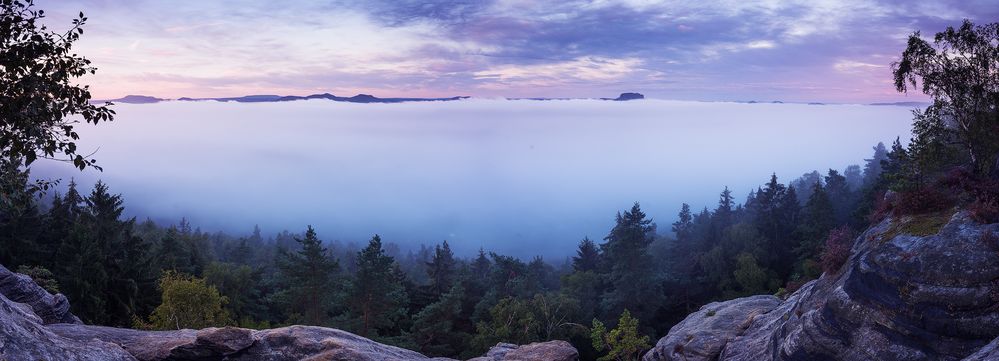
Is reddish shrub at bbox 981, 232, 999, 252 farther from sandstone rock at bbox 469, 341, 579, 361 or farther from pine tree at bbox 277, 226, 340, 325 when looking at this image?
pine tree at bbox 277, 226, 340, 325

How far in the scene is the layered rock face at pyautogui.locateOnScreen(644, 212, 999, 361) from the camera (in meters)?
15.3

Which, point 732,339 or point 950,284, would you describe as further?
point 732,339

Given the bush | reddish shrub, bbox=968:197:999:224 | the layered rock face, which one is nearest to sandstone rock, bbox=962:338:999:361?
the layered rock face

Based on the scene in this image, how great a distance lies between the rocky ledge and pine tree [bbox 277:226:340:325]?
84.9 ft

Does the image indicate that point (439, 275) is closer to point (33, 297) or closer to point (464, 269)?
point (464, 269)

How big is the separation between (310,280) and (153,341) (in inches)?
1252

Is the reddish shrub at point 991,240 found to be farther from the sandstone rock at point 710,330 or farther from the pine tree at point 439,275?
the pine tree at point 439,275

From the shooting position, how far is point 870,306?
1722 cm

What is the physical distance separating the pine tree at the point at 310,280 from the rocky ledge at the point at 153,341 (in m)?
25.9

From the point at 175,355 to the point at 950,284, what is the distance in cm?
2555

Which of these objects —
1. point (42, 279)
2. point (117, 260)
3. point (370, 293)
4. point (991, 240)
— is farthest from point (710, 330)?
point (117, 260)

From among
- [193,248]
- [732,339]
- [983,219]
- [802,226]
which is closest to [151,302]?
[193,248]

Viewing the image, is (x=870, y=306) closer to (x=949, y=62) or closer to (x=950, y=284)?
(x=950, y=284)

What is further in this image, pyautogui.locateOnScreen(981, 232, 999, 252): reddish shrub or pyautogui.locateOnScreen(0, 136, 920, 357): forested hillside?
pyautogui.locateOnScreen(0, 136, 920, 357): forested hillside
